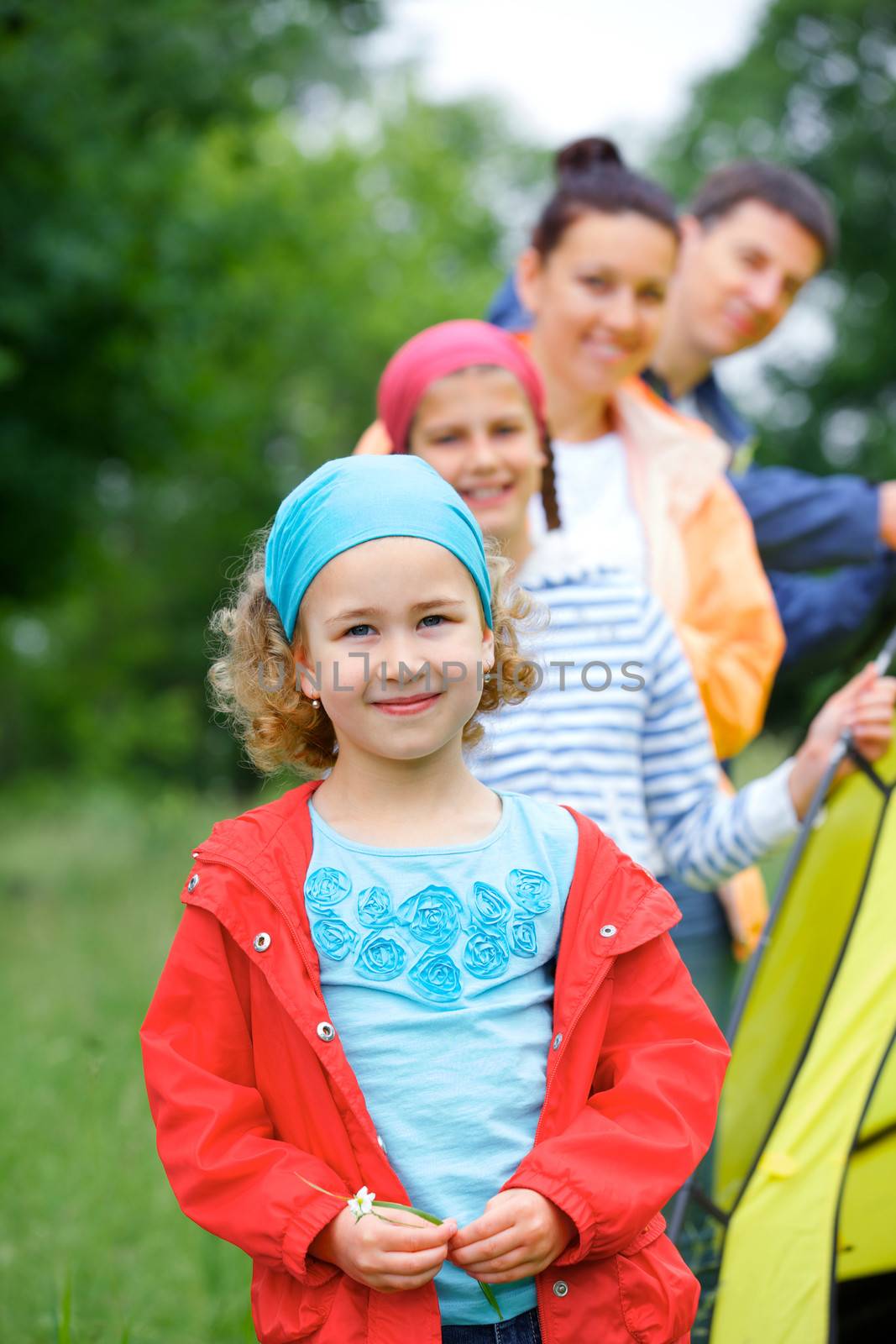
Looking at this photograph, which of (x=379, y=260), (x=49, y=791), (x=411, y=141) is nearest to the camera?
(x=49, y=791)

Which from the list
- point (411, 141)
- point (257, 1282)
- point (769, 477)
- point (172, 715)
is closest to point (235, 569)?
point (257, 1282)

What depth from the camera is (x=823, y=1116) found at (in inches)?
79.8

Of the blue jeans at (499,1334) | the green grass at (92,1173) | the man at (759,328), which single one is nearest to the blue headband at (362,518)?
the blue jeans at (499,1334)

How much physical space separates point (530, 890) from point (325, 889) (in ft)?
0.72

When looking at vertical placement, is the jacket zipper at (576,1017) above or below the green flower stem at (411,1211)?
above

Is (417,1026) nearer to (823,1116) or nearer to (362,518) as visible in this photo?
(362,518)

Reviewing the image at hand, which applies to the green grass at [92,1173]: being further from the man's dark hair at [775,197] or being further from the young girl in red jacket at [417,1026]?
the man's dark hair at [775,197]

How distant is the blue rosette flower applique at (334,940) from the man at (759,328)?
79.9 inches

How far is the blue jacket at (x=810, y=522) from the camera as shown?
3180mm

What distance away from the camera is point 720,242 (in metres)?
3.41

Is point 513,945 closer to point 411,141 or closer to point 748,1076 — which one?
point 748,1076

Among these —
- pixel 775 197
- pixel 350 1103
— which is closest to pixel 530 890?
pixel 350 1103

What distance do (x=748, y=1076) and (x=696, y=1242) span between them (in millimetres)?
332

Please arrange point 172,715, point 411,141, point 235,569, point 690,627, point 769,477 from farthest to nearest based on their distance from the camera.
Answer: point 411,141 → point 172,715 → point 769,477 → point 690,627 → point 235,569
